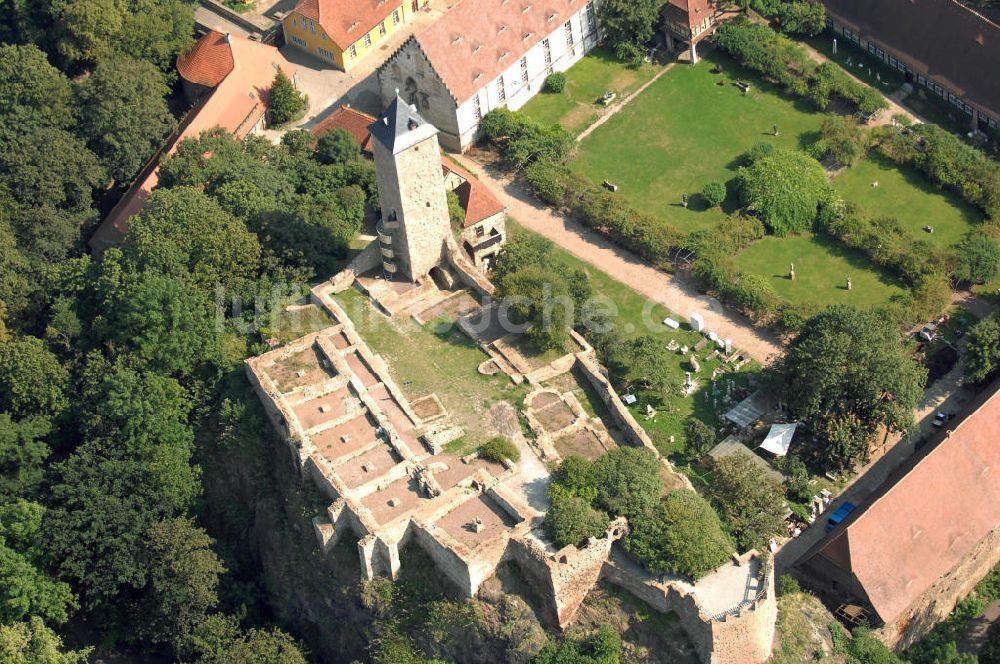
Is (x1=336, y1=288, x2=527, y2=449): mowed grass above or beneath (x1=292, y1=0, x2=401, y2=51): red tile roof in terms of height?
beneath

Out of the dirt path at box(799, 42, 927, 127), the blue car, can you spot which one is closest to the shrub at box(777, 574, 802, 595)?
the blue car

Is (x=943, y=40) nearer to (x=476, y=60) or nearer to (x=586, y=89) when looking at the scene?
(x=586, y=89)

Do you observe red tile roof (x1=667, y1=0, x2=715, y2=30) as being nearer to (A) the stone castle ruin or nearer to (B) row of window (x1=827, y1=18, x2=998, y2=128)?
(B) row of window (x1=827, y1=18, x2=998, y2=128)

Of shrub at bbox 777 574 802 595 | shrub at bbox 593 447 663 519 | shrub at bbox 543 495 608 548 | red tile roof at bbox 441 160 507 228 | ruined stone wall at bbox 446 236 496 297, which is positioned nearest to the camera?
shrub at bbox 543 495 608 548

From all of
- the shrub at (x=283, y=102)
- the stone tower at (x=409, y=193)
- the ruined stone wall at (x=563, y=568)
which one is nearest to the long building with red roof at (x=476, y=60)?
the shrub at (x=283, y=102)

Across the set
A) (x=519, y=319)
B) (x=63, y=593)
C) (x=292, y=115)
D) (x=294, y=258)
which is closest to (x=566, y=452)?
(x=519, y=319)

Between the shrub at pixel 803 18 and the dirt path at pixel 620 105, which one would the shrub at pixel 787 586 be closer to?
the dirt path at pixel 620 105
